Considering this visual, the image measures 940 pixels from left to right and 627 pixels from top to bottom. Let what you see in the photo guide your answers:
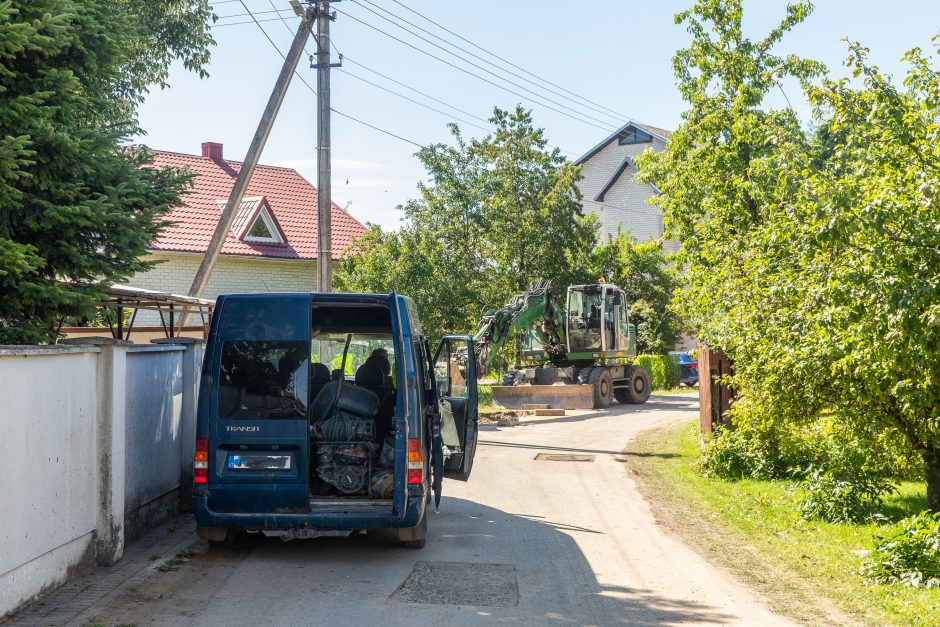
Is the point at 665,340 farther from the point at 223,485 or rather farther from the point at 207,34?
the point at 223,485

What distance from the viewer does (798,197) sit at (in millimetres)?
8648

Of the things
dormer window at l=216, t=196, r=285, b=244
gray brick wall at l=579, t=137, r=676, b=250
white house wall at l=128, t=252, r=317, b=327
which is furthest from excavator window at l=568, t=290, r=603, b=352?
gray brick wall at l=579, t=137, r=676, b=250

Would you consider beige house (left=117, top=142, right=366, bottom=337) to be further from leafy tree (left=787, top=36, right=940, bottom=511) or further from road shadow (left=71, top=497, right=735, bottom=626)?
leafy tree (left=787, top=36, right=940, bottom=511)

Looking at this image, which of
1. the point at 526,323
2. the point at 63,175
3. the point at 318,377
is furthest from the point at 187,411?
the point at 526,323

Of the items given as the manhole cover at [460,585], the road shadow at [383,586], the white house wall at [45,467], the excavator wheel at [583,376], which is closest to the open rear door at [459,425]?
the road shadow at [383,586]

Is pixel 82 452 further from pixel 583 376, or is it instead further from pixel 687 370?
pixel 687 370

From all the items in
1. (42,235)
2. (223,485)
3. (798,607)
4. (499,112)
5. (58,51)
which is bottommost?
(798,607)

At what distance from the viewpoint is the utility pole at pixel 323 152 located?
16.7m

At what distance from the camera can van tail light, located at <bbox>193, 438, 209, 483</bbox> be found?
8.32 meters

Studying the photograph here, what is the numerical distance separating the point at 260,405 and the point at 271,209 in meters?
24.7

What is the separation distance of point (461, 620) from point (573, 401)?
2046 cm

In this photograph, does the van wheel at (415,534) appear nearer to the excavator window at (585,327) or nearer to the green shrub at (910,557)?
the green shrub at (910,557)

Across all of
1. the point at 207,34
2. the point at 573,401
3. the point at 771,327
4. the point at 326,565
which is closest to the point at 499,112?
the point at 573,401

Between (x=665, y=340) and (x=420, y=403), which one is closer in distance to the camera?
(x=420, y=403)
